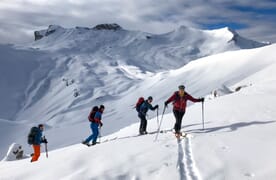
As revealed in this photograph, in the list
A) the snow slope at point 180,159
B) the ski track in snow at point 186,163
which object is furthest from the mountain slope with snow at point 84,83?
the ski track in snow at point 186,163

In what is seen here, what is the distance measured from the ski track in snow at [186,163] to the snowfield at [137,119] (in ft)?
0.08

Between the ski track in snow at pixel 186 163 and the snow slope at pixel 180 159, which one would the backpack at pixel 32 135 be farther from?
the ski track in snow at pixel 186 163

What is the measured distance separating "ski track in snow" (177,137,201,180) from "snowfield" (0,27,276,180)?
1.0 inches

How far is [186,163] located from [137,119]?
47486mm

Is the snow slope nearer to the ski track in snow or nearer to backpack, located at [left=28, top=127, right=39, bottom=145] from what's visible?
the ski track in snow

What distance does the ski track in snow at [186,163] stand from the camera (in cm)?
815

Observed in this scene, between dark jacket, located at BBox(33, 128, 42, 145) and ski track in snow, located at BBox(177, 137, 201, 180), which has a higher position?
dark jacket, located at BBox(33, 128, 42, 145)

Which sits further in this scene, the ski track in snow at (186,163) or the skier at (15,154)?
the skier at (15,154)

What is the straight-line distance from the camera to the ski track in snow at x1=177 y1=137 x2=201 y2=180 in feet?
26.7

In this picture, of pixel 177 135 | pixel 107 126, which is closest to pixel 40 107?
pixel 107 126

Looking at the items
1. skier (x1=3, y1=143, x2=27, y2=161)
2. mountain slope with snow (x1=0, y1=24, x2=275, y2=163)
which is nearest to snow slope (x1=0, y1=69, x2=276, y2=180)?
skier (x1=3, y1=143, x2=27, y2=161)

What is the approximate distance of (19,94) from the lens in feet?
440

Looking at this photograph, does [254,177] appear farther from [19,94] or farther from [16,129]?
[19,94]

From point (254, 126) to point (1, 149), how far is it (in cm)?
5528
